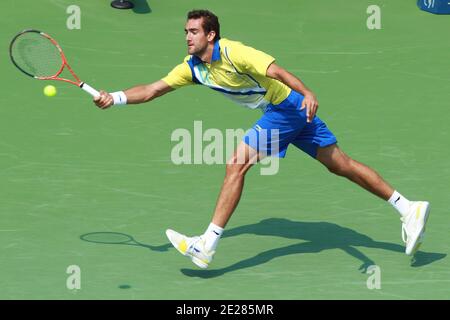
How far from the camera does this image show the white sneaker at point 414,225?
10.4m

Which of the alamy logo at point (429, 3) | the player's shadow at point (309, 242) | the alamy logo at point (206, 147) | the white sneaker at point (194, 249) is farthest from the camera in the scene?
the alamy logo at point (429, 3)

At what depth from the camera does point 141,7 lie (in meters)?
17.2

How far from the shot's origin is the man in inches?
401

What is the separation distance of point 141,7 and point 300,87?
7.69 m

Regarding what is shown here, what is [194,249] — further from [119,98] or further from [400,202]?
[400,202]

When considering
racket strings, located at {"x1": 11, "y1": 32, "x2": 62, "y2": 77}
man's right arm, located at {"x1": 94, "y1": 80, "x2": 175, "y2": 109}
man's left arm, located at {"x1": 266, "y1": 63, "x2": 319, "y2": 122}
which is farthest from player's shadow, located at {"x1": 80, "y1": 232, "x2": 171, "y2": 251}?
man's left arm, located at {"x1": 266, "y1": 63, "x2": 319, "y2": 122}

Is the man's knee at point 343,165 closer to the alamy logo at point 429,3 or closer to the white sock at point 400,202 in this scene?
the white sock at point 400,202

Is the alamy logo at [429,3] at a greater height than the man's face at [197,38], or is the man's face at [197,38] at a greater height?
the man's face at [197,38]

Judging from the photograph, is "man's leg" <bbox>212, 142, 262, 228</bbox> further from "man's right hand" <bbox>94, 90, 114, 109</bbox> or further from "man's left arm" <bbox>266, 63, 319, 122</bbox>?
"man's right hand" <bbox>94, 90, 114, 109</bbox>

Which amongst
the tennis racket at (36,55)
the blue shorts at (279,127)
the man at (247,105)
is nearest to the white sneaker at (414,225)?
the man at (247,105)

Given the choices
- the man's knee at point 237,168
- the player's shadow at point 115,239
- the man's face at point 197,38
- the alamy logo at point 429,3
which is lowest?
the player's shadow at point 115,239

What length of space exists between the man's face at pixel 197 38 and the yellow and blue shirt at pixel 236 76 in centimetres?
10

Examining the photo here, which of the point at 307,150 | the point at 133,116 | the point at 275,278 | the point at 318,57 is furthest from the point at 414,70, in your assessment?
the point at 275,278

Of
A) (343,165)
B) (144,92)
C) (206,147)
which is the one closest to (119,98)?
(144,92)
